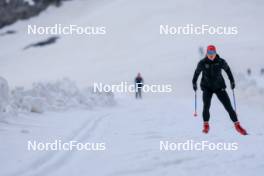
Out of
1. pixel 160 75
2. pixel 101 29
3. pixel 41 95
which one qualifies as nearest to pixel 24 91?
pixel 41 95

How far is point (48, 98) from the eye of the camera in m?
14.3

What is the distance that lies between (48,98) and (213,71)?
7366 mm

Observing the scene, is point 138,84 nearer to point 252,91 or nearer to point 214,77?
point 252,91

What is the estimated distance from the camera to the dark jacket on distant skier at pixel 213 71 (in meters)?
8.01

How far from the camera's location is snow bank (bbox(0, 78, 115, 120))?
10.3 m

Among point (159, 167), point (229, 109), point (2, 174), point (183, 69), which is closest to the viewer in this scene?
point (2, 174)

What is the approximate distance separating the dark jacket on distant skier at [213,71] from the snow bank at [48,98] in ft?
13.0

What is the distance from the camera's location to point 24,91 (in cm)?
1323

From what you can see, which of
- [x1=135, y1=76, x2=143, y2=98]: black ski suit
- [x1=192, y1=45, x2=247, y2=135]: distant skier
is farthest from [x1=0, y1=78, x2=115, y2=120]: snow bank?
[x1=135, y1=76, x2=143, y2=98]: black ski suit

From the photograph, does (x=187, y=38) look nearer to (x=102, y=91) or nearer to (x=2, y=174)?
(x=102, y=91)

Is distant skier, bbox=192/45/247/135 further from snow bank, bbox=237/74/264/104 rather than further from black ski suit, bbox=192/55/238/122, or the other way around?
snow bank, bbox=237/74/264/104

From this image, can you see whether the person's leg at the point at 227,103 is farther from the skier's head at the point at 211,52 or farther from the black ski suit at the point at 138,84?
the black ski suit at the point at 138,84

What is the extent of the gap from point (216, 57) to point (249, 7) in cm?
5915

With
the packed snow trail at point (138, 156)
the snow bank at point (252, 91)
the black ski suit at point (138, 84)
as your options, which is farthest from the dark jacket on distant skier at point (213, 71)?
the black ski suit at point (138, 84)
